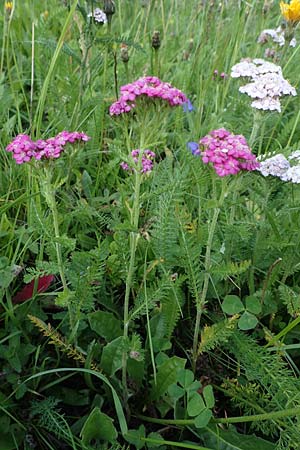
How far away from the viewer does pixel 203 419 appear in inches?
37.9

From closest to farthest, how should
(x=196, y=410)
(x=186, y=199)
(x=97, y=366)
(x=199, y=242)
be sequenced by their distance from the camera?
1. (x=196, y=410)
2. (x=97, y=366)
3. (x=199, y=242)
4. (x=186, y=199)

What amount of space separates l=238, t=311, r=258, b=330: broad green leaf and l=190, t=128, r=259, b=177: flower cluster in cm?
35

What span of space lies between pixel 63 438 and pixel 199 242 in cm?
56

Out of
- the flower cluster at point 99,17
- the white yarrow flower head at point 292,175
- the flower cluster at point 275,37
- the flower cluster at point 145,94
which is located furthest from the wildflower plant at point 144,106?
the flower cluster at point 275,37

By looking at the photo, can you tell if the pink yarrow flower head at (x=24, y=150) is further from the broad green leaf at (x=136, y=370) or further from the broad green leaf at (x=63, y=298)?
the broad green leaf at (x=136, y=370)

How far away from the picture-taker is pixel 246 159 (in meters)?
1.00

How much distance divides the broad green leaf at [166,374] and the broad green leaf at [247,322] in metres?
0.17

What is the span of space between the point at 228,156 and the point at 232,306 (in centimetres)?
37

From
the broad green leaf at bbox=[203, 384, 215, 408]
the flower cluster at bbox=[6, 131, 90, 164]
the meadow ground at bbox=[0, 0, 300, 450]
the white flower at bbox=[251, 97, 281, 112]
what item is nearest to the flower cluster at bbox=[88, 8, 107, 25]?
the meadow ground at bbox=[0, 0, 300, 450]

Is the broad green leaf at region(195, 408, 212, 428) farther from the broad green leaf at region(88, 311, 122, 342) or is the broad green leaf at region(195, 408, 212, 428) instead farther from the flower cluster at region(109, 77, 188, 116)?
the flower cluster at region(109, 77, 188, 116)

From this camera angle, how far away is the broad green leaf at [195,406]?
977 mm

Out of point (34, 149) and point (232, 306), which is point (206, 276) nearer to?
point (232, 306)

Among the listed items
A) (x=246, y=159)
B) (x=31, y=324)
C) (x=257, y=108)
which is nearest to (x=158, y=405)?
(x=31, y=324)

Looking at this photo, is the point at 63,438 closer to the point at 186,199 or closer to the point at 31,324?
the point at 31,324
